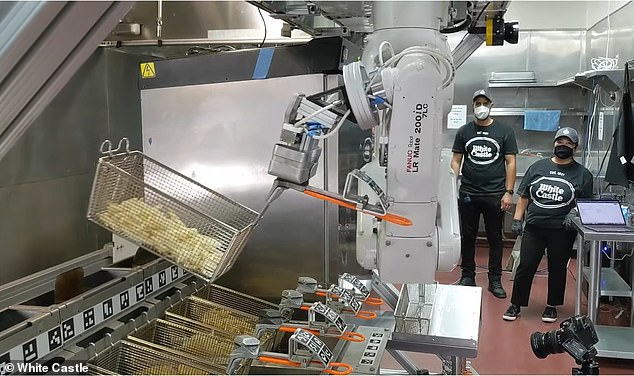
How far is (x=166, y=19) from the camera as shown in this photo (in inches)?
158

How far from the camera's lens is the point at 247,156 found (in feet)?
9.62

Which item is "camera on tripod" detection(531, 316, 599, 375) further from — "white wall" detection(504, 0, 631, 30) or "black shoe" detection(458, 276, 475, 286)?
"white wall" detection(504, 0, 631, 30)

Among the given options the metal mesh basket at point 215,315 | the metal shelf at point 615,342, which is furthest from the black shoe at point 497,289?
the metal mesh basket at point 215,315

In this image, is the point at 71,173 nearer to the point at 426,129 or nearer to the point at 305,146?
the point at 305,146

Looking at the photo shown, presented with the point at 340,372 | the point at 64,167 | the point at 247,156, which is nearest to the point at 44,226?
the point at 64,167

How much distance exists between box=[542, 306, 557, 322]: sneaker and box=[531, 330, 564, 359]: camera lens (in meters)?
2.69

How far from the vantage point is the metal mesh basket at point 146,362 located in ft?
7.27

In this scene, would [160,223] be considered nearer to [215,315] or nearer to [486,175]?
[215,315]

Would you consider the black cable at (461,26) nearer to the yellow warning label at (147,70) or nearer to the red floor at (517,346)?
the yellow warning label at (147,70)

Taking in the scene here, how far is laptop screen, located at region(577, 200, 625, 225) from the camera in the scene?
12.5ft

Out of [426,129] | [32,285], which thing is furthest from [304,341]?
[32,285]

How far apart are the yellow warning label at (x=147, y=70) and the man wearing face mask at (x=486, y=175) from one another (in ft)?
9.29

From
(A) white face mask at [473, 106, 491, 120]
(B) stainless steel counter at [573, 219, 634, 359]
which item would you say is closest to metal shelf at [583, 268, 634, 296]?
(B) stainless steel counter at [573, 219, 634, 359]

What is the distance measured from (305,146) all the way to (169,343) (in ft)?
4.61
